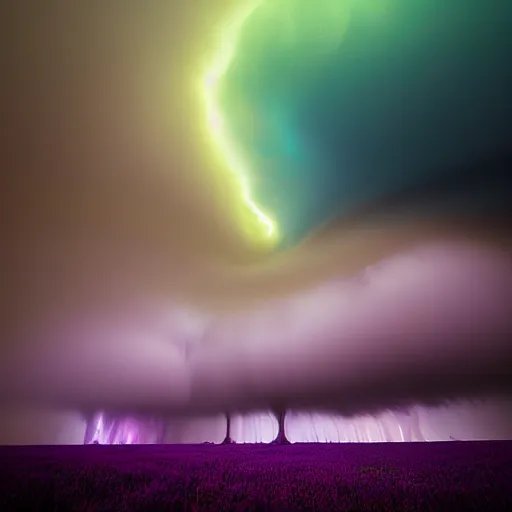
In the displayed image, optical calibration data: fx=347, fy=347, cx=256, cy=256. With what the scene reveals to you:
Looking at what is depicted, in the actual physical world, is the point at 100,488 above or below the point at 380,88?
below

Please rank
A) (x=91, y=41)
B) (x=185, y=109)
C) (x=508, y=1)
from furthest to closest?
(x=185, y=109), (x=91, y=41), (x=508, y=1)

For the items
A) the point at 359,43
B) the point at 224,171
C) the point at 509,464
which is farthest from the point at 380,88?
the point at 509,464

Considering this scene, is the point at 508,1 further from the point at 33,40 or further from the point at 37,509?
the point at 37,509

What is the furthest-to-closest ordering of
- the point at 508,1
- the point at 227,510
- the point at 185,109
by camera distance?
the point at 185,109 < the point at 508,1 < the point at 227,510

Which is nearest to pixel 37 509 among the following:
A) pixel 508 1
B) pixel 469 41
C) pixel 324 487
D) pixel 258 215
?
pixel 324 487

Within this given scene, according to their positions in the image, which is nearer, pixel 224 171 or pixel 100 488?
pixel 100 488

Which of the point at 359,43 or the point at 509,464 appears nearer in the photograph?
the point at 359,43

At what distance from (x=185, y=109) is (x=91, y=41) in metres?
1.20

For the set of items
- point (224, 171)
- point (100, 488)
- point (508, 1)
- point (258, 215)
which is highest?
point (508, 1)

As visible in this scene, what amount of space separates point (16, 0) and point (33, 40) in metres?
0.37

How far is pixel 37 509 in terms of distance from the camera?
10.3ft

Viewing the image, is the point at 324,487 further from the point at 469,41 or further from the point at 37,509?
the point at 469,41

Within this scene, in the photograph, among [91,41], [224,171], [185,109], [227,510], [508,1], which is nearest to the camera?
[227,510]

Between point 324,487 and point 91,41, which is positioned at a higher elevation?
Result: point 91,41
